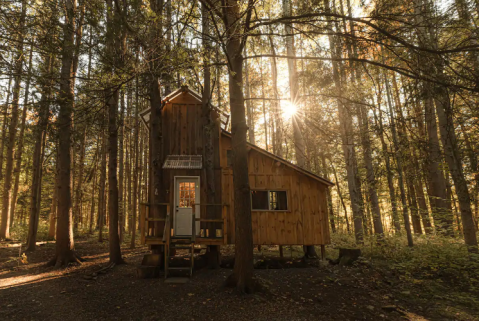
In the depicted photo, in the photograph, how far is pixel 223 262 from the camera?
9359 mm

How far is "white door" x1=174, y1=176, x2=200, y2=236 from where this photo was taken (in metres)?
10.4

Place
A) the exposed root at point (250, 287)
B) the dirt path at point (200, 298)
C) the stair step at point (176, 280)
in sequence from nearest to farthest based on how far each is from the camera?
the dirt path at point (200, 298) → the exposed root at point (250, 287) → the stair step at point (176, 280)

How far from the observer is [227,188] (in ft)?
34.8

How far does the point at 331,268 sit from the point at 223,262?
12.8 feet

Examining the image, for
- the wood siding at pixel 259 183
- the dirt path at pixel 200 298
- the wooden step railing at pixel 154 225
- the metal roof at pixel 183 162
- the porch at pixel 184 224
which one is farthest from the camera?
the wood siding at pixel 259 183

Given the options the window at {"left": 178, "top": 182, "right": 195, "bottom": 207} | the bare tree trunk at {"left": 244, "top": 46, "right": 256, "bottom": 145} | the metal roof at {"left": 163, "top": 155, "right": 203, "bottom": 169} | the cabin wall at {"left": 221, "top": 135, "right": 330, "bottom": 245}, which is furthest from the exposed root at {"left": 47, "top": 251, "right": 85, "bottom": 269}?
the bare tree trunk at {"left": 244, "top": 46, "right": 256, "bottom": 145}

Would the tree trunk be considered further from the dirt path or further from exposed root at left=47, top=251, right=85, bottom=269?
exposed root at left=47, top=251, right=85, bottom=269

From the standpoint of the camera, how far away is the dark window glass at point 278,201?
1061 centimetres

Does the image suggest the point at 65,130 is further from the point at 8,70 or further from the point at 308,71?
the point at 308,71

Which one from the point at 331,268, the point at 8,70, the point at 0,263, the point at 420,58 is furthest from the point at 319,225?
the point at 0,263

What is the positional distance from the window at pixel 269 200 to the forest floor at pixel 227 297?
2.50 m

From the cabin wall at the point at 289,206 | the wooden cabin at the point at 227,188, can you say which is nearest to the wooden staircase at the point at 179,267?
the wooden cabin at the point at 227,188

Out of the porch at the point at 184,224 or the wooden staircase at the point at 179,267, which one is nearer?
the wooden staircase at the point at 179,267

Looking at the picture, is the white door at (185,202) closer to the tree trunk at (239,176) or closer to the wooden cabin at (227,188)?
the wooden cabin at (227,188)
